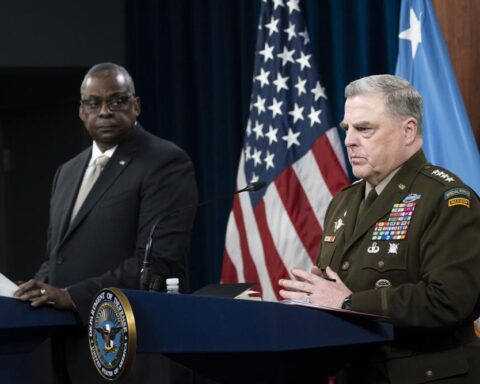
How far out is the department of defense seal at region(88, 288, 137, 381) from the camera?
6.42 ft

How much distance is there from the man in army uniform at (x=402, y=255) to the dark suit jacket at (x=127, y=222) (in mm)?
903

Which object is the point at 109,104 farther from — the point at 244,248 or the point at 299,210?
the point at 244,248

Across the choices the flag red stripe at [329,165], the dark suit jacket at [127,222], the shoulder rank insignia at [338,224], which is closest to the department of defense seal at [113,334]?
the shoulder rank insignia at [338,224]

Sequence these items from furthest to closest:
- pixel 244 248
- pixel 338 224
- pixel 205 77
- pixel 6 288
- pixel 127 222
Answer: pixel 205 77, pixel 244 248, pixel 127 222, pixel 6 288, pixel 338 224

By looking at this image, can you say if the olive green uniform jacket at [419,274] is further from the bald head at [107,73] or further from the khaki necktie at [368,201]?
the bald head at [107,73]

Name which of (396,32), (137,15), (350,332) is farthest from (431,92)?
(137,15)

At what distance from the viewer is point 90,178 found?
365 cm

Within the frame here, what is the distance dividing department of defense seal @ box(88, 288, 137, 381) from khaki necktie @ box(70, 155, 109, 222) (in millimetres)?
1527

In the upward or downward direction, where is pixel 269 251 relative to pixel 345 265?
downward

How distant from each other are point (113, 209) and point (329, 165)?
1439mm

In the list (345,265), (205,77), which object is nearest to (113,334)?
(345,265)

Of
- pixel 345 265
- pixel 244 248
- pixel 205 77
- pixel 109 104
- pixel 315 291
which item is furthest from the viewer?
pixel 205 77

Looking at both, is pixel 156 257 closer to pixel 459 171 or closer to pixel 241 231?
pixel 459 171

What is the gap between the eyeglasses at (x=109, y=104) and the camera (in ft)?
11.7
